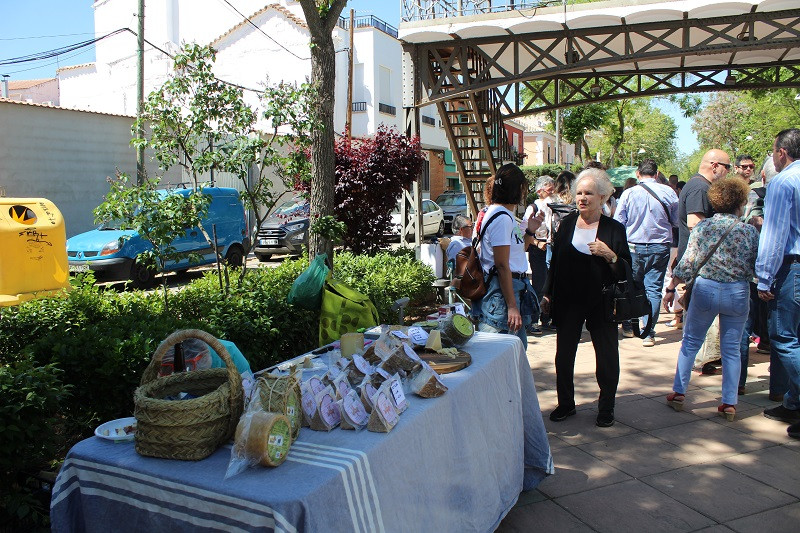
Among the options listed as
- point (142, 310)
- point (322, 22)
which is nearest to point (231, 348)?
point (142, 310)

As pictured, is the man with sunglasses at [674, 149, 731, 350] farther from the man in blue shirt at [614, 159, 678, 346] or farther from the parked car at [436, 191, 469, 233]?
the parked car at [436, 191, 469, 233]

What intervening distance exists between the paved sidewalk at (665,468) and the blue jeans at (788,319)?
1.78 ft

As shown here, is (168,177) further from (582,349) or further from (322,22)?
(582,349)

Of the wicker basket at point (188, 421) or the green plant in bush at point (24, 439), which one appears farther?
the green plant in bush at point (24, 439)

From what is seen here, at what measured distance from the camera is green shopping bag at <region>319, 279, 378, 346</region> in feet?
14.9

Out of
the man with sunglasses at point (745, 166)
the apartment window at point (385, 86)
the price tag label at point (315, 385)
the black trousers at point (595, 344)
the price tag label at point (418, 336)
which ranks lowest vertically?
the black trousers at point (595, 344)

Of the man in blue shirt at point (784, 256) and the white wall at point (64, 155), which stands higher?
the white wall at point (64, 155)

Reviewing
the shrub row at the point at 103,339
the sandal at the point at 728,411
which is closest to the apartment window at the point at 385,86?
the shrub row at the point at 103,339

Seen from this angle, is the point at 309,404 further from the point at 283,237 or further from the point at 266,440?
the point at 283,237

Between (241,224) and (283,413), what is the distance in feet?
41.9

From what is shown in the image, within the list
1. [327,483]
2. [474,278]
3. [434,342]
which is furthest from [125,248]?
[327,483]

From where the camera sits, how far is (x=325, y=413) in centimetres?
236

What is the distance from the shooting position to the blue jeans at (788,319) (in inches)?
169

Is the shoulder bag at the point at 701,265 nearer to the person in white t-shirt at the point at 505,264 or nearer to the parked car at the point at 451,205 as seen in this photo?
the person in white t-shirt at the point at 505,264
